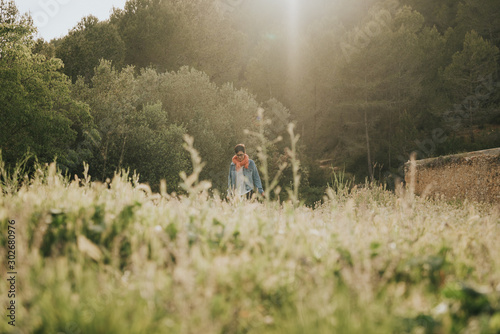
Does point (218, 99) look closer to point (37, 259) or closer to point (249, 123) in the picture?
point (249, 123)

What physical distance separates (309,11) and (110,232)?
48165mm

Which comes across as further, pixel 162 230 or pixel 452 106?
pixel 452 106

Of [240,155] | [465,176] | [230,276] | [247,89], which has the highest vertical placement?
[247,89]

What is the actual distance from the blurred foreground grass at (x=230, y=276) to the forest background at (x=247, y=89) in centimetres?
1372

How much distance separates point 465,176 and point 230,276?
12.2 metres

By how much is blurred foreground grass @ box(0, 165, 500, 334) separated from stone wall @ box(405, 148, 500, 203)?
7777mm

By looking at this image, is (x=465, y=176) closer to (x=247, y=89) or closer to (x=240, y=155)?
(x=240, y=155)

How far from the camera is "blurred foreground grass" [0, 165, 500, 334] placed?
72.0 inches

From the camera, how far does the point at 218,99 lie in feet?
81.0

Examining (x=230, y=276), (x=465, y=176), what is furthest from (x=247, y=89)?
(x=230, y=276)

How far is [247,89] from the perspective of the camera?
2905 cm

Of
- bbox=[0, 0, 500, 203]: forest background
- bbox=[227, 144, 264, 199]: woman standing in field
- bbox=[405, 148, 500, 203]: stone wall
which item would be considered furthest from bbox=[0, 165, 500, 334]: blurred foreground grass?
bbox=[0, 0, 500, 203]: forest background

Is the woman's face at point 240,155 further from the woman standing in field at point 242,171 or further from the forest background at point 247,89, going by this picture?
the forest background at point 247,89

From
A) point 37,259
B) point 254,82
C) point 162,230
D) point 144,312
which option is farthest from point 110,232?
point 254,82
